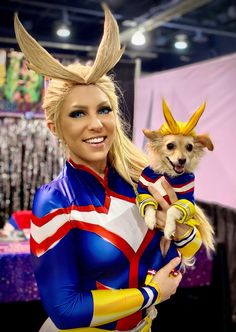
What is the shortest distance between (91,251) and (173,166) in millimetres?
290

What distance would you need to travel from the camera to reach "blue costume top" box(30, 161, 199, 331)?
1089 mm

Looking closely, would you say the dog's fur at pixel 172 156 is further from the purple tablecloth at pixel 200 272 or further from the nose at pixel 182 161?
the purple tablecloth at pixel 200 272

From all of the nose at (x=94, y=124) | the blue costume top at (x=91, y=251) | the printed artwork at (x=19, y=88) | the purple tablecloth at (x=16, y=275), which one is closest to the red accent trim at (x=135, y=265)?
the blue costume top at (x=91, y=251)

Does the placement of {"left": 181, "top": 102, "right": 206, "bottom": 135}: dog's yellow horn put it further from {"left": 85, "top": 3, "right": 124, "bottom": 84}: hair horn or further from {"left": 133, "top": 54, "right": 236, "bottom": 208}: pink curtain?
{"left": 133, "top": 54, "right": 236, "bottom": 208}: pink curtain

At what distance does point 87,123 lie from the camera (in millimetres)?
1165

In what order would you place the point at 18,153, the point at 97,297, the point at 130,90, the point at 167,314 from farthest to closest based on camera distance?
the point at 18,153 < the point at 167,314 < the point at 130,90 < the point at 97,297

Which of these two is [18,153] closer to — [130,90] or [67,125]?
[130,90]

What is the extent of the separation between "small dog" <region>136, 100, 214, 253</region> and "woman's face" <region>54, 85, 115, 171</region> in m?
0.11

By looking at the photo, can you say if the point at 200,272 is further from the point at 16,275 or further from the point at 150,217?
the point at 150,217

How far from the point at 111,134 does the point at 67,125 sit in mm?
118

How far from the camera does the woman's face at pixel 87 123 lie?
117cm

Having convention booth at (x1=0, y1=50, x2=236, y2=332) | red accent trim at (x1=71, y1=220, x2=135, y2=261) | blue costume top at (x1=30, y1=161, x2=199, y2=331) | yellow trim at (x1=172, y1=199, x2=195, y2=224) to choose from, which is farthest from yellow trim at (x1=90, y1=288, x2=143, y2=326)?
convention booth at (x1=0, y1=50, x2=236, y2=332)

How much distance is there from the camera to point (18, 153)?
3104 mm

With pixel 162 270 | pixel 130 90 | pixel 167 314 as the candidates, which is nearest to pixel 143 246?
pixel 162 270
